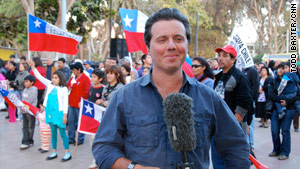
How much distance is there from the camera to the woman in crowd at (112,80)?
561cm

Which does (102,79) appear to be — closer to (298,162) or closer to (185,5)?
(298,162)

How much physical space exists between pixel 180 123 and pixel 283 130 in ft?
17.0

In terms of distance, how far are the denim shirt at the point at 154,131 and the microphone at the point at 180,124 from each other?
0.14 meters

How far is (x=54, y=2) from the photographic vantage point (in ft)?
39.7

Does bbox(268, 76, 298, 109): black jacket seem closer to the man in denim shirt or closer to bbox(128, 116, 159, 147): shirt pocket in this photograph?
the man in denim shirt

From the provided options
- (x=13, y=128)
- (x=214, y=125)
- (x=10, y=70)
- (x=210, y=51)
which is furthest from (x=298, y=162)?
(x=210, y=51)

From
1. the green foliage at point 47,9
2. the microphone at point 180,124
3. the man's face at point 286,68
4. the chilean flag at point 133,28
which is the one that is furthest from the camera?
the green foliage at point 47,9

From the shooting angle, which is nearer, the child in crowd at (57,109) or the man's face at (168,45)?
the man's face at (168,45)

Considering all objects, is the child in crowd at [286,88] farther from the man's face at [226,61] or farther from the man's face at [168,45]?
the man's face at [168,45]

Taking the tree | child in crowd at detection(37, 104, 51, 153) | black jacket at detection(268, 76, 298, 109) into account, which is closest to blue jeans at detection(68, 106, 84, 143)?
child in crowd at detection(37, 104, 51, 153)

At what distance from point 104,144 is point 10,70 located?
419 inches

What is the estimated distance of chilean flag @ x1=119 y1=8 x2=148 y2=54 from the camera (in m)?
6.63

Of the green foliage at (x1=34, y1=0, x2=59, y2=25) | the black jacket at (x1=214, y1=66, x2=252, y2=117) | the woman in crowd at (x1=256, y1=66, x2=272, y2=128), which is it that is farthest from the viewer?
the green foliage at (x1=34, y1=0, x2=59, y2=25)

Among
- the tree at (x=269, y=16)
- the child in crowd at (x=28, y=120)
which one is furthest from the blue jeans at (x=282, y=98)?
the tree at (x=269, y=16)
